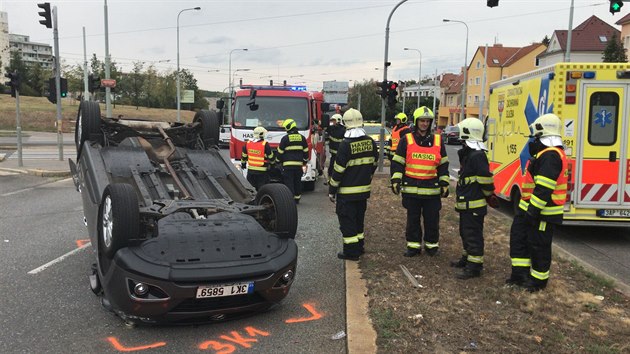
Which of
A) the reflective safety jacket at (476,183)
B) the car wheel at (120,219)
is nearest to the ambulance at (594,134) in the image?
the reflective safety jacket at (476,183)

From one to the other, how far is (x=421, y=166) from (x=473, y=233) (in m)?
1.02

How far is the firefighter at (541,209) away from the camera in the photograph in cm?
484

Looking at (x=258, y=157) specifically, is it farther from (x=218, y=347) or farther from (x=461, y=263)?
(x=218, y=347)

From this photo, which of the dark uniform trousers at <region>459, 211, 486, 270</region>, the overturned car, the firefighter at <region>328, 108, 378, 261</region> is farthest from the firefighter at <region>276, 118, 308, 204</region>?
the dark uniform trousers at <region>459, 211, 486, 270</region>

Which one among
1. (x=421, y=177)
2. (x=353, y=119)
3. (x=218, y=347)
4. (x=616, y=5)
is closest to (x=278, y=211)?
(x=218, y=347)

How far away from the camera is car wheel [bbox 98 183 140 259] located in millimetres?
3902

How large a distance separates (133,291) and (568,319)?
346 centimetres

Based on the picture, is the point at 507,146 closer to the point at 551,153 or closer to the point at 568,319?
the point at 551,153

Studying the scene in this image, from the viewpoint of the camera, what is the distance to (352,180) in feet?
20.0

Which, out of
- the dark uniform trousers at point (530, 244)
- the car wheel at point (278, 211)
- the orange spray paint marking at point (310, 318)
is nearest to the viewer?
the orange spray paint marking at point (310, 318)

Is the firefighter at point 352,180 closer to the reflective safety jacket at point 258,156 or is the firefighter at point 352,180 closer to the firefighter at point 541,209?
the firefighter at point 541,209

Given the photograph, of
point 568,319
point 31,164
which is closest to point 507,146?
point 568,319

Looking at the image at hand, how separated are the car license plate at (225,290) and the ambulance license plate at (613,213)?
601 centimetres

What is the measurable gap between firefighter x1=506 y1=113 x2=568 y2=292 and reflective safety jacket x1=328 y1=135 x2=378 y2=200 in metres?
1.81
